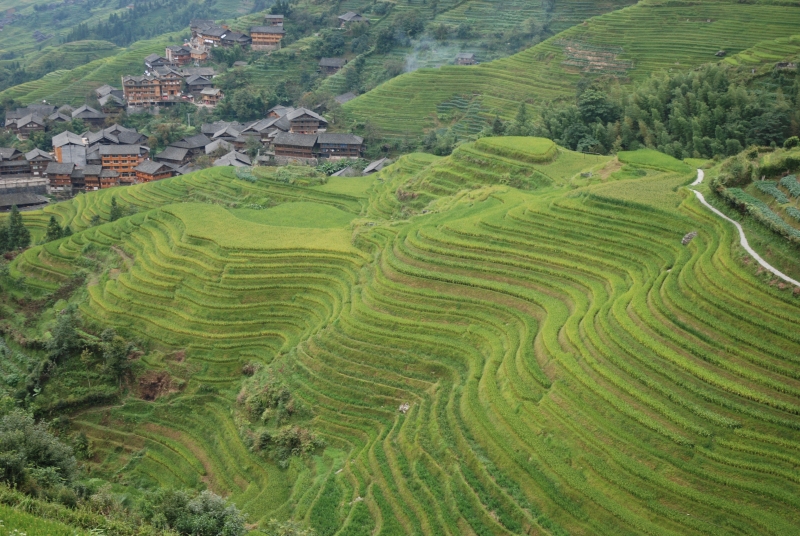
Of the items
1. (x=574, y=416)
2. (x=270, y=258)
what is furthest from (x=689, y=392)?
(x=270, y=258)

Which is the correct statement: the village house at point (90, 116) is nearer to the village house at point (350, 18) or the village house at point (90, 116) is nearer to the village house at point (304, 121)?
the village house at point (304, 121)

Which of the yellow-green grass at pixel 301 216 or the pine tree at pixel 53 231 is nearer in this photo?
the yellow-green grass at pixel 301 216

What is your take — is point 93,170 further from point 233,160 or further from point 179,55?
point 179,55

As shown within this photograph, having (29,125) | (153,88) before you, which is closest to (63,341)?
(29,125)

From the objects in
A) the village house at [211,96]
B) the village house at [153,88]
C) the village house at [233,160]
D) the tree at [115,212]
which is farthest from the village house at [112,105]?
the tree at [115,212]

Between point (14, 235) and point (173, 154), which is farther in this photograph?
point (173, 154)

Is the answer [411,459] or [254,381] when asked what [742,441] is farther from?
[254,381]

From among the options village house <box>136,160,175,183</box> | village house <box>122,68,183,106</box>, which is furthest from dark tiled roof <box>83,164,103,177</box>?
village house <box>122,68,183,106</box>
